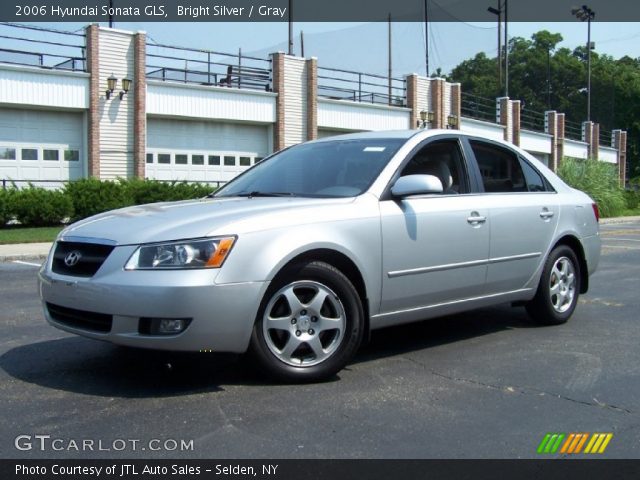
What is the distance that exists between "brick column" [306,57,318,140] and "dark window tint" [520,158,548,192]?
1029 inches

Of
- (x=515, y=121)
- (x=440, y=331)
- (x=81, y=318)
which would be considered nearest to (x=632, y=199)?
(x=515, y=121)

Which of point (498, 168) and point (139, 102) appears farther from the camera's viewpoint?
point (139, 102)

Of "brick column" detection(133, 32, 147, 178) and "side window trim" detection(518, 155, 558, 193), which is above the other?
"brick column" detection(133, 32, 147, 178)

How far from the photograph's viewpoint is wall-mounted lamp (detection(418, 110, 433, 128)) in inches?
1478

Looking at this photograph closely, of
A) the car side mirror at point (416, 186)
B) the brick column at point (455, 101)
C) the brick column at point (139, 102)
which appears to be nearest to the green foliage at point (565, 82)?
the brick column at point (455, 101)

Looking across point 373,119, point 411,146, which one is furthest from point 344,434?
point 373,119

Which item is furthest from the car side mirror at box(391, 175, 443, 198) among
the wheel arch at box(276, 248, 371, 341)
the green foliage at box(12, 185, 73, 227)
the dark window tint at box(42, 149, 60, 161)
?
the dark window tint at box(42, 149, 60, 161)

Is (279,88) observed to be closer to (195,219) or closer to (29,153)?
(29,153)

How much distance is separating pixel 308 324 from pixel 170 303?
3.06 ft

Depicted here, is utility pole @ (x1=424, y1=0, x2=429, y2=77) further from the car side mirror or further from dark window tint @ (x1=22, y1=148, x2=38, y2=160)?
the car side mirror

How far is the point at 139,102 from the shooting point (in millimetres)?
27031

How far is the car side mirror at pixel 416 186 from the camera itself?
5.09 m
